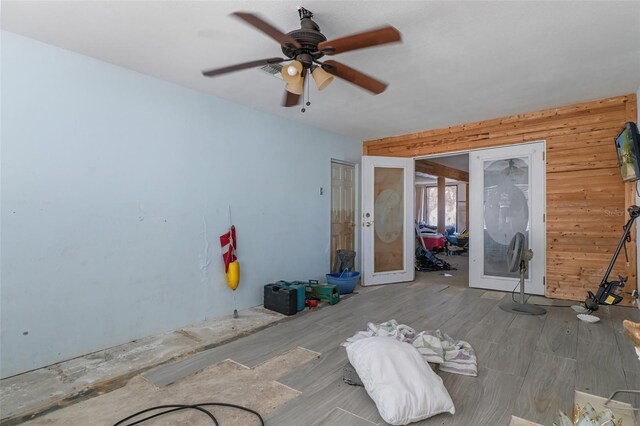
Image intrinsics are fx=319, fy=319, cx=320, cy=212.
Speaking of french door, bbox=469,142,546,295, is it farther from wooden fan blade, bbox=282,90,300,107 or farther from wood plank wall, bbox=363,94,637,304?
wooden fan blade, bbox=282,90,300,107

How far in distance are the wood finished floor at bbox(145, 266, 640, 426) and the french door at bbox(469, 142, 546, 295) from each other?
61 centimetres

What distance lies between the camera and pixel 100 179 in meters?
2.83

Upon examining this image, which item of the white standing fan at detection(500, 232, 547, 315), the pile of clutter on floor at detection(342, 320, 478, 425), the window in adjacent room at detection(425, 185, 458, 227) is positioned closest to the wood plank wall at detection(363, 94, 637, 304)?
the white standing fan at detection(500, 232, 547, 315)

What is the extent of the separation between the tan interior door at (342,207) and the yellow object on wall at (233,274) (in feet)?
6.57

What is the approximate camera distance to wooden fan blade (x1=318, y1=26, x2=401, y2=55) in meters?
1.83

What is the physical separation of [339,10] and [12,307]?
3182 mm

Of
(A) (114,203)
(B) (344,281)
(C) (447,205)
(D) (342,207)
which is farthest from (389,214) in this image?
(C) (447,205)

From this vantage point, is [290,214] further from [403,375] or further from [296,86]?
[403,375]

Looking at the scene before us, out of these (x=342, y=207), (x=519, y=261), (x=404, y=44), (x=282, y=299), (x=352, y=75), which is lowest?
(x=282, y=299)

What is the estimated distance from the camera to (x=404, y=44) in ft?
8.47

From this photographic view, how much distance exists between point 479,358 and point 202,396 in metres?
2.11

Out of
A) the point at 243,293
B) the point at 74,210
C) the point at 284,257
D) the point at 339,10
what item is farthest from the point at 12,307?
the point at 339,10

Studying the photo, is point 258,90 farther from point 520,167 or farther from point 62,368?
point 520,167

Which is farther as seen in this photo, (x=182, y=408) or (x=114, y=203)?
(x=114, y=203)
